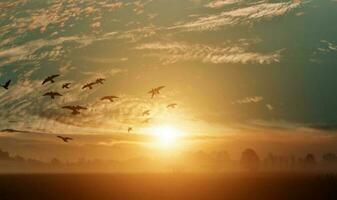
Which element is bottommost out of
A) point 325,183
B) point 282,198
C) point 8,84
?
point 8,84

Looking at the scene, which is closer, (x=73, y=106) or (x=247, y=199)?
(x=73, y=106)

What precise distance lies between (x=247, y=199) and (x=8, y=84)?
55.1 metres

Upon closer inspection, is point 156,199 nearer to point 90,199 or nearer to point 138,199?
point 138,199

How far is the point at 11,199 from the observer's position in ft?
298

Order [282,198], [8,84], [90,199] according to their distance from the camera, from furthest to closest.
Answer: [90,199] < [282,198] < [8,84]

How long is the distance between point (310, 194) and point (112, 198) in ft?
116

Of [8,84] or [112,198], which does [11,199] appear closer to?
[112,198]

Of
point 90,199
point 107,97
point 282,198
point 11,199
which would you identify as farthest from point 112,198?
point 107,97

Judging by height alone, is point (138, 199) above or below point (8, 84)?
above

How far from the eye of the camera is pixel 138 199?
3907 inches

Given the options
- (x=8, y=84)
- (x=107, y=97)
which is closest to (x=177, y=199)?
(x=107, y=97)

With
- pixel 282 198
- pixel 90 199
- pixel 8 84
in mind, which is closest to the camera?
pixel 8 84

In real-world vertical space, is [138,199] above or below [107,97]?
above

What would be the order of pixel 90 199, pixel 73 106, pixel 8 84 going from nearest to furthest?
pixel 8 84 < pixel 73 106 < pixel 90 199
